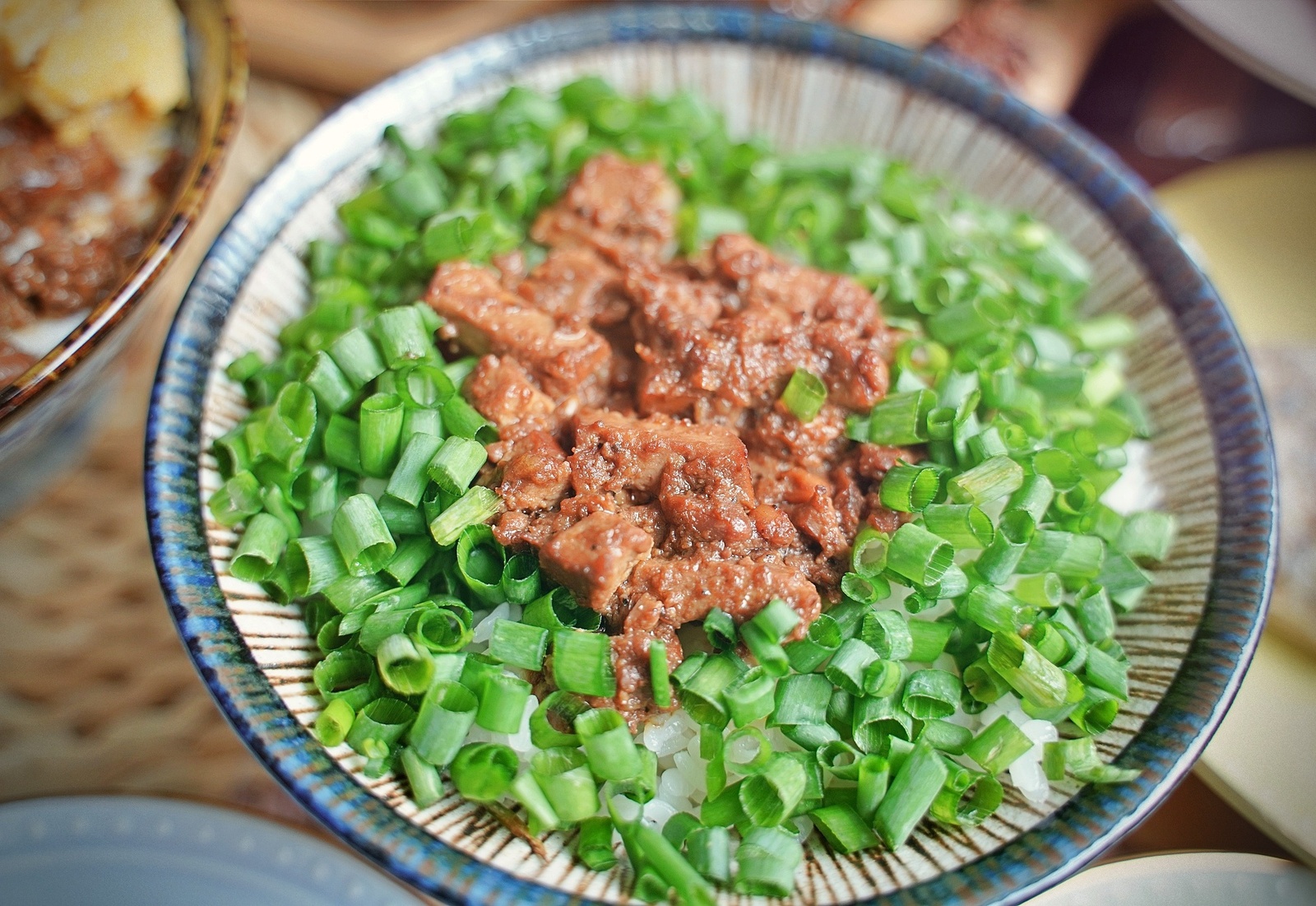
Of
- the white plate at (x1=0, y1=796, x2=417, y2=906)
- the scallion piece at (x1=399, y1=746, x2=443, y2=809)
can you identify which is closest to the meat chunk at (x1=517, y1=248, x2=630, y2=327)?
the scallion piece at (x1=399, y1=746, x2=443, y2=809)

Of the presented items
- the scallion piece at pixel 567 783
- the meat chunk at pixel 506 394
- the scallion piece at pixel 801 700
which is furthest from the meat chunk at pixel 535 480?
the scallion piece at pixel 801 700

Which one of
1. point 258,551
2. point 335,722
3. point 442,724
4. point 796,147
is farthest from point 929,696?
point 796,147

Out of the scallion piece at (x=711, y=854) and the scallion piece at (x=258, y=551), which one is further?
the scallion piece at (x=258, y=551)

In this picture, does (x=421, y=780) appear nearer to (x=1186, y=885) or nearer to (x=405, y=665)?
(x=405, y=665)

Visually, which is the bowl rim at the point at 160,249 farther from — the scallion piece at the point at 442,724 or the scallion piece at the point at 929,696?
the scallion piece at the point at 929,696

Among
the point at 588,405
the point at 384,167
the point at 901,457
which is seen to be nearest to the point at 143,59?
the point at 384,167

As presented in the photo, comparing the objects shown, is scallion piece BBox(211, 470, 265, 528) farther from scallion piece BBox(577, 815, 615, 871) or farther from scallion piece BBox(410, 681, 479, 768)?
scallion piece BBox(577, 815, 615, 871)
